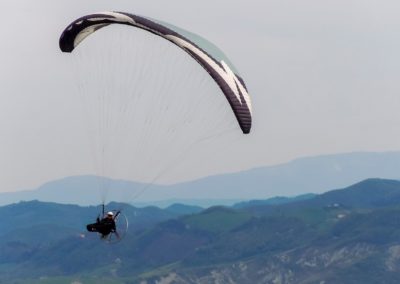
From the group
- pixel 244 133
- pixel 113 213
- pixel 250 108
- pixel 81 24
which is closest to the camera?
pixel 244 133

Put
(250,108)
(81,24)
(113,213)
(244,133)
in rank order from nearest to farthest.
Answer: (244,133), (250,108), (113,213), (81,24)

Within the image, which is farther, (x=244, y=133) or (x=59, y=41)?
(x=59, y=41)

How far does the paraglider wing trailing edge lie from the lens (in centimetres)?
6384

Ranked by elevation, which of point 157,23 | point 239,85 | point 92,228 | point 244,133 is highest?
point 157,23

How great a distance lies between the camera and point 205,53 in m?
67.1

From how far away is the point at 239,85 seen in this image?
67188 millimetres

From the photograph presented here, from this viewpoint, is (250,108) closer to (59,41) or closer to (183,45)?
(183,45)

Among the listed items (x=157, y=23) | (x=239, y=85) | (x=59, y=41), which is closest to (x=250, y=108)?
(x=239, y=85)

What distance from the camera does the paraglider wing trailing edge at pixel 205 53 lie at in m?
63.8

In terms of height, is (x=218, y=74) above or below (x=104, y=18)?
below

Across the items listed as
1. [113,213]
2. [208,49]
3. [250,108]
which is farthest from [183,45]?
[113,213]

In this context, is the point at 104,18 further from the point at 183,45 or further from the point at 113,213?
the point at 113,213

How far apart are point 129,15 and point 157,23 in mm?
2563

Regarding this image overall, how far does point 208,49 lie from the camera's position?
6844cm
